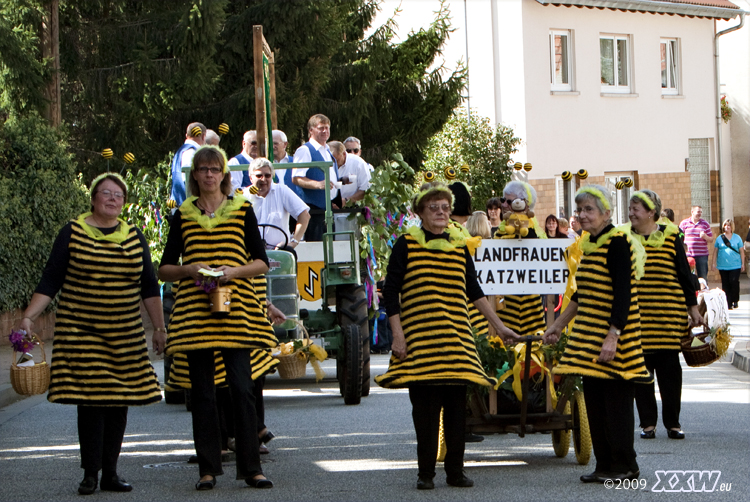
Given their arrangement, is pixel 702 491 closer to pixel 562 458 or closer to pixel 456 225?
pixel 562 458

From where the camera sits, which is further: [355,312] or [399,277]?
[355,312]

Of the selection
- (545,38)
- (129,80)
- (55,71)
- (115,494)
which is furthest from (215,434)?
(545,38)

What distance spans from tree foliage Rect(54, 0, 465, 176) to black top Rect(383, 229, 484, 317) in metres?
15.8

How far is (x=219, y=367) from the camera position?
22.8 ft

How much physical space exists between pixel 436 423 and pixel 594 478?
94 cm

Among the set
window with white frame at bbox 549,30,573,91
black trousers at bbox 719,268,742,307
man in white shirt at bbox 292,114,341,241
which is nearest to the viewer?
man in white shirt at bbox 292,114,341,241

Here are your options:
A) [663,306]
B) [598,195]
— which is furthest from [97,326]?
[663,306]

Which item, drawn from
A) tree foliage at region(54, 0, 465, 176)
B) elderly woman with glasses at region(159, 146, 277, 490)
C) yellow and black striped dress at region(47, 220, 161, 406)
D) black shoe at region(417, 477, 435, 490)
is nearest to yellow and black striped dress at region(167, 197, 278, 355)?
elderly woman with glasses at region(159, 146, 277, 490)

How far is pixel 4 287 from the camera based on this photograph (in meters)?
16.9

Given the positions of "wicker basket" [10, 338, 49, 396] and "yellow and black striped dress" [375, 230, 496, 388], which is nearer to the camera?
"yellow and black striped dress" [375, 230, 496, 388]

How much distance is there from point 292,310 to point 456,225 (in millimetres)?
3910

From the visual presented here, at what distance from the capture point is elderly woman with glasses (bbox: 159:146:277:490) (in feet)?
21.6

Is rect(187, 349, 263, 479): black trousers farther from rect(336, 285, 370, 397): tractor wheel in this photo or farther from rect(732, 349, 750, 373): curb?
rect(732, 349, 750, 373): curb

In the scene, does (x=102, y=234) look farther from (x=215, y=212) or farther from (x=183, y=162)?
(x=183, y=162)
